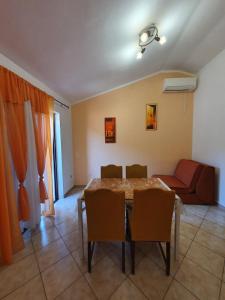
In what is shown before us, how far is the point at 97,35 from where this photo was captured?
6.28 feet

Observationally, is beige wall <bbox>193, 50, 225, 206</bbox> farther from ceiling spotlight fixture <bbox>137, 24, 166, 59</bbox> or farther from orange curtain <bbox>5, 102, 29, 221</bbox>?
orange curtain <bbox>5, 102, 29, 221</bbox>

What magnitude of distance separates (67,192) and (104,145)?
154 cm

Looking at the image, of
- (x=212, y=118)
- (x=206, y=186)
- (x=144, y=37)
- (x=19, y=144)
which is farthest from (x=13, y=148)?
(x=212, y=118)

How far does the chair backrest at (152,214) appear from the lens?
141 cm

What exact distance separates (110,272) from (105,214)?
0.63m

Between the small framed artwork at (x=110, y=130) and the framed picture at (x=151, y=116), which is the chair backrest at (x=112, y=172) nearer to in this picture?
the small framed artwork at (x=110, y=130)

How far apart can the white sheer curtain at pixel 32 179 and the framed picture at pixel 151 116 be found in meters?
2.80

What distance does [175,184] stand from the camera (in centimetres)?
324

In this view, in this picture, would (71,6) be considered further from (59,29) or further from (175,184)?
(175,184)

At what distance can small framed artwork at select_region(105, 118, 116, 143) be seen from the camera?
406cm

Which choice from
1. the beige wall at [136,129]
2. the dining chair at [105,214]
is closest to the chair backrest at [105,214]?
the dining chair at [105,214]

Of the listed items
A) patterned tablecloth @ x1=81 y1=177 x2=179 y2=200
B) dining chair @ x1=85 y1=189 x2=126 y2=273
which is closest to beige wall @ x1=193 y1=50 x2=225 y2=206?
patterned tablecloth @ x1=81 y1=177 x2=179 y2=200

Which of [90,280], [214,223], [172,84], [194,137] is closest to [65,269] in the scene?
[90,280]

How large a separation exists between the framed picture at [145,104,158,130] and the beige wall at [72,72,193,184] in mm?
104
